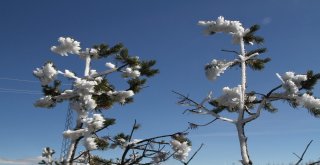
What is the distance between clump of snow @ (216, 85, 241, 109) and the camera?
361 inches

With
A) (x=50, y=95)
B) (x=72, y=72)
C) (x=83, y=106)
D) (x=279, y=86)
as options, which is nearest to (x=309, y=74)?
(x=279, y=86)

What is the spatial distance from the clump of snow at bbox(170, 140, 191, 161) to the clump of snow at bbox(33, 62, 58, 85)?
354 cm

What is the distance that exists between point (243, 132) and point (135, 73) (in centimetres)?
477

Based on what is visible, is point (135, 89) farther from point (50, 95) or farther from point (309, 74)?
point (309, 74)

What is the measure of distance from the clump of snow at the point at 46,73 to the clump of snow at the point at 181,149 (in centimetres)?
354

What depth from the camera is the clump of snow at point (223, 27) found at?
33.2ft

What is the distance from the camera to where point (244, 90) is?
9461mm

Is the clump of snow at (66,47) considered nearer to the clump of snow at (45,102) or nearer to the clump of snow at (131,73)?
the clump of snow at (45,102)

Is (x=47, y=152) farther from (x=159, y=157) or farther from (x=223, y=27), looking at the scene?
(x=223, y=27)

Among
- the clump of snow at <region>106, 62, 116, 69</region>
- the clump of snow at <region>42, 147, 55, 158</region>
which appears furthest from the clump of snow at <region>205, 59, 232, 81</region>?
the clump of snow at <region>42, 147, 55, 158</region>

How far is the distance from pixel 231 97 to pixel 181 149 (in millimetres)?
1711

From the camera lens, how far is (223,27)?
1020 cm

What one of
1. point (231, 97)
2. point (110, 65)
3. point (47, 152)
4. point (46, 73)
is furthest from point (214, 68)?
point (47, 152)

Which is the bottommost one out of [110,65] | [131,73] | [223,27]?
[223,27]
